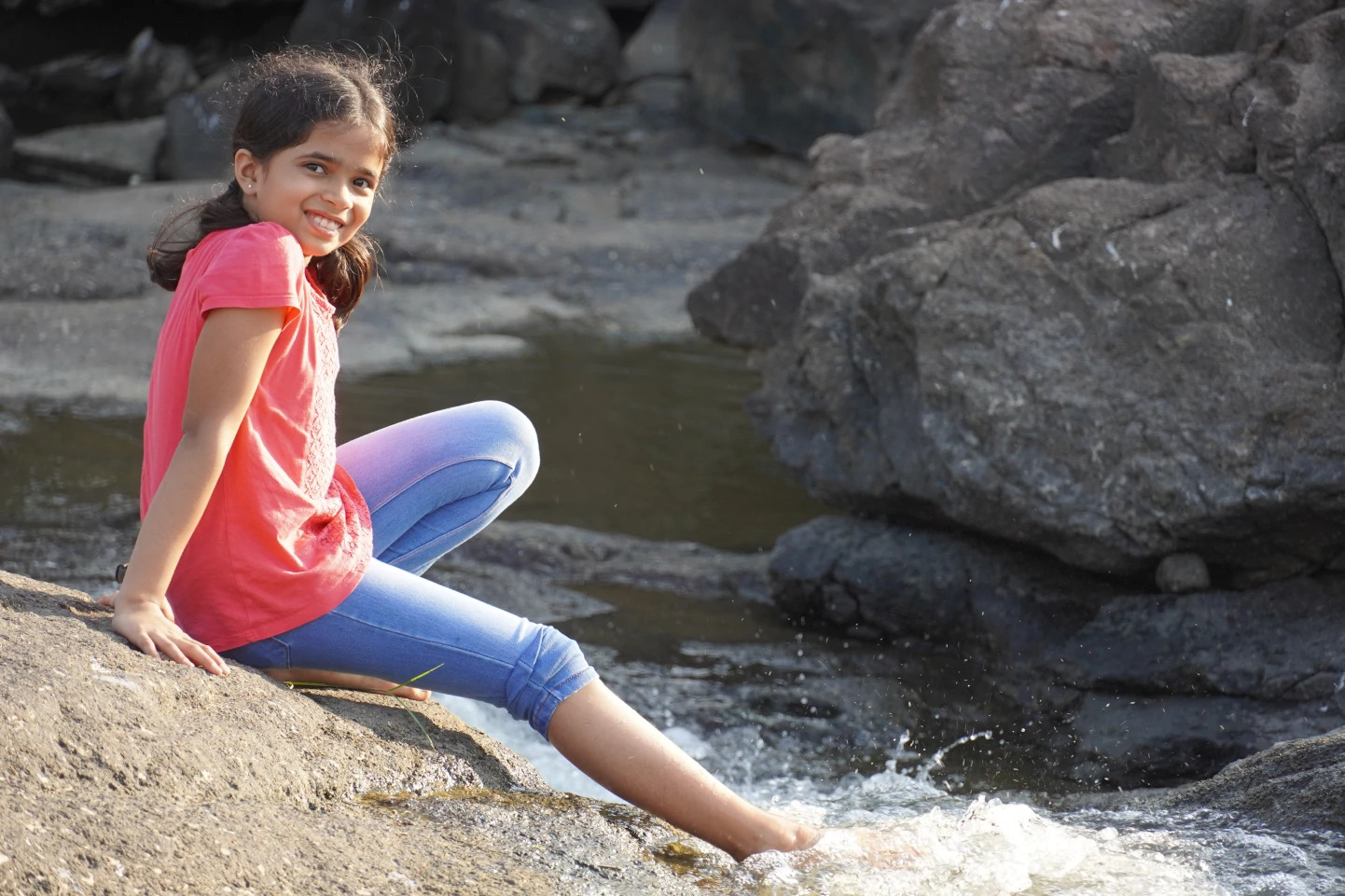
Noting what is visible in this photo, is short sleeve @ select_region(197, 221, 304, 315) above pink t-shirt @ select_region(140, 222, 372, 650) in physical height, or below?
above

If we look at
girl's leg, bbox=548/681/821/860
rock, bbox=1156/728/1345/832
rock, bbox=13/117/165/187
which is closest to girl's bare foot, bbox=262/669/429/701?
girl's leg, bbox=548/681/821/860

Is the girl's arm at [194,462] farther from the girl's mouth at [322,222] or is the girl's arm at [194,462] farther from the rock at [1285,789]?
the rock at [1285,789]

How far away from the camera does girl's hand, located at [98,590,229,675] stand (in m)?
1.92

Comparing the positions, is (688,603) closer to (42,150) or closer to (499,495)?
(499,495)

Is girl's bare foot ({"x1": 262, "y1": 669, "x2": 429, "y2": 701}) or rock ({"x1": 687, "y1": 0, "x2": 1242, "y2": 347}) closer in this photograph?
girl's bare foot ({"x1": 262, "y1": 669, "x2": 429, "y2": 701})

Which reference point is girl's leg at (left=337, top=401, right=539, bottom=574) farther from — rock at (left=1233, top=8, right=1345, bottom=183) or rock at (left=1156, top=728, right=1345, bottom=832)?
rock at (left=1233, top=8, right=1345, bottom=183)

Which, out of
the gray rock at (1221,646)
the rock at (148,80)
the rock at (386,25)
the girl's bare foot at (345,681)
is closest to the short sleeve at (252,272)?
the girl's bare foot at (345,681)

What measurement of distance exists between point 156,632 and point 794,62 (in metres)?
10.5

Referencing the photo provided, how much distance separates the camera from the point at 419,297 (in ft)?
26.6

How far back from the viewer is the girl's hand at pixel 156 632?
1.92 m

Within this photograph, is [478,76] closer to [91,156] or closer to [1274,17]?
[91,156]

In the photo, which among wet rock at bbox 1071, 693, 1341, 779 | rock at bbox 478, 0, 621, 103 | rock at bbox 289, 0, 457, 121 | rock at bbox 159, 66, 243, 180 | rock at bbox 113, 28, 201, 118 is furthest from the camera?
rock at bbox 113, 28, 201, 118

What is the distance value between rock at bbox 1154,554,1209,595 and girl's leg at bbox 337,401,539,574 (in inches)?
72.6

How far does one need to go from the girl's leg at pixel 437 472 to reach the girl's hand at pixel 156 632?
0.41 metres
